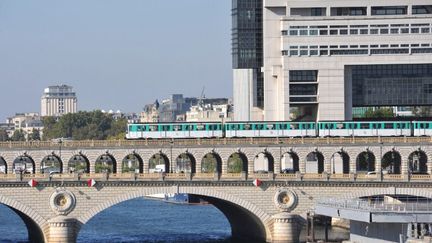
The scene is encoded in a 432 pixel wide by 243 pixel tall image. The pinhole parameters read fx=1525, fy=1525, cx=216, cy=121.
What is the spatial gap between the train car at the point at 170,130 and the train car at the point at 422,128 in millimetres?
24329

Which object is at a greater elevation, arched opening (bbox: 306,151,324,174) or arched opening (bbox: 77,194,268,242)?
arched opening (bbox: 306,151,324,174)

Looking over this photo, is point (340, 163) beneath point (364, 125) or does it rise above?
beneath

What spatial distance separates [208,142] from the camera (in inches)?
6550

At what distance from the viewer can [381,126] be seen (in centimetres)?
18375

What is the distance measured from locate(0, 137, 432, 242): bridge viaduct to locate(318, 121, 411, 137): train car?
14.0 m

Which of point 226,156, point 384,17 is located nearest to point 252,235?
point 226,156

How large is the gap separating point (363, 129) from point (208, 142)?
25.7 m

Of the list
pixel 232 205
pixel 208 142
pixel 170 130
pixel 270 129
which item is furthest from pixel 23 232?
pixel 208 142

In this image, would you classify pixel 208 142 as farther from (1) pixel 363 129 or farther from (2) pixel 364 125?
(2) pixel 364 125

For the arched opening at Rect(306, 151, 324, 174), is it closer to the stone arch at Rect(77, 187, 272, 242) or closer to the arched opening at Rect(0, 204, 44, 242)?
the stone arch at Rect(77, 187, 272, 242)

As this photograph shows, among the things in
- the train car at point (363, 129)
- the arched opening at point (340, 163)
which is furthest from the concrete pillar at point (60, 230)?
the arched opening at point (340, 163)

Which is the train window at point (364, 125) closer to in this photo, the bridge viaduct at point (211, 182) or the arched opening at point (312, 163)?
the arched opening at point (312, 163)

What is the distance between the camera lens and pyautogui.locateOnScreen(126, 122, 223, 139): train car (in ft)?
586

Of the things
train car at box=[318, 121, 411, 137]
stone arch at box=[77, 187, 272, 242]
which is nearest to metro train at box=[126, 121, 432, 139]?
train car at box=[318, 121, 411, 137]
